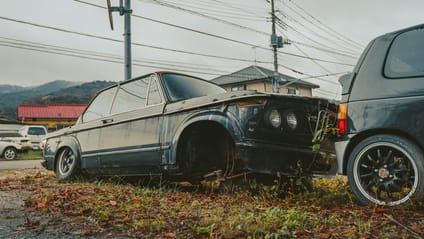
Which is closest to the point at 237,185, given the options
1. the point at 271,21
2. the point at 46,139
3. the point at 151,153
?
the point at 151,153

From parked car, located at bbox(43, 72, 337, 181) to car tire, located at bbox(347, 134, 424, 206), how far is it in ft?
1.64

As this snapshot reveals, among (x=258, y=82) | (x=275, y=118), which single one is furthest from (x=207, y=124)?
(x=258, y=82)

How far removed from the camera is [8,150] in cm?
1905

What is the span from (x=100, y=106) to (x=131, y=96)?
39.1 inches

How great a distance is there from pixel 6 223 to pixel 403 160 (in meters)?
3.64

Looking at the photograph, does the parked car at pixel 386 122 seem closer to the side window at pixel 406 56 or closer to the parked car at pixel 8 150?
the side window at pixel 406 56

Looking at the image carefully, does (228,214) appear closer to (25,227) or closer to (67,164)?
(25,227)

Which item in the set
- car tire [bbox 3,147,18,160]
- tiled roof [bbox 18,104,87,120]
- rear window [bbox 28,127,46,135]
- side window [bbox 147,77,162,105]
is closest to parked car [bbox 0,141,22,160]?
car tire [bbox 3,147,18,160]

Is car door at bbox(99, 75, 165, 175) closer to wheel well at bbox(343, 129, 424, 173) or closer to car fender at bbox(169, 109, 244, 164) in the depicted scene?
car fender at bbox(169, 109, 244, 164)

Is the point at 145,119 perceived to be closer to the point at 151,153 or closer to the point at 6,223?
the point at 151,153

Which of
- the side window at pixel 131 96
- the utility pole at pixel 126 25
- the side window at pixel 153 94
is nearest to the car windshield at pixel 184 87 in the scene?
the side window at pixel 153 94

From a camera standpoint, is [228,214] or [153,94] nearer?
[228,214]

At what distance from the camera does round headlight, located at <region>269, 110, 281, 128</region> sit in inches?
150

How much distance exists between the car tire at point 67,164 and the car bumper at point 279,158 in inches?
142
